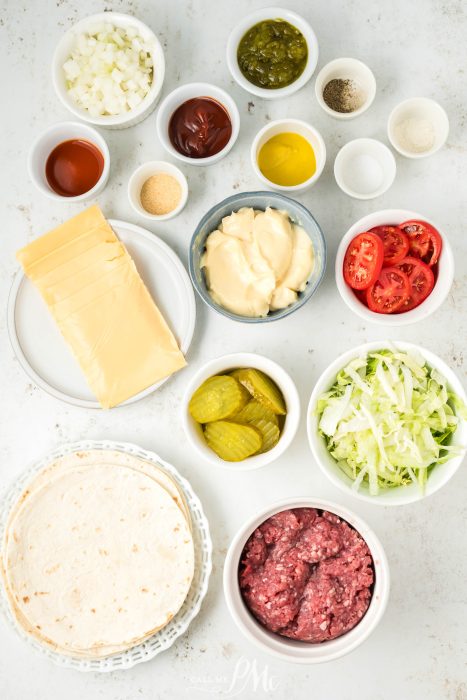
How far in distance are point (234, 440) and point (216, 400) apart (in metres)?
0.17

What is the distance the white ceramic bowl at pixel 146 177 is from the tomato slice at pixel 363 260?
717mm

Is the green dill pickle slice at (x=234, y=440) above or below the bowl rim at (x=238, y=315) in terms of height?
below

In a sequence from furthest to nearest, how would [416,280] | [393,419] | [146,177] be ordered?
[146,177]
[416,280]
[393,419]

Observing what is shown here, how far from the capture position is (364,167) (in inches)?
109

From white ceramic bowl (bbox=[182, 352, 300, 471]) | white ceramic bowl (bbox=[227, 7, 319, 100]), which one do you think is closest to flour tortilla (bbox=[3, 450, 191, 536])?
white ceramic bowl (bbox=[182, 352, 300, 471])

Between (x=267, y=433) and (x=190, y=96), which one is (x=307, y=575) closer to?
(x=267, y=433)

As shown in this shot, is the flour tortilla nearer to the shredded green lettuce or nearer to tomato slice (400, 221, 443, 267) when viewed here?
the shredded green lettuce

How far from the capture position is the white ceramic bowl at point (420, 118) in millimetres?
2691

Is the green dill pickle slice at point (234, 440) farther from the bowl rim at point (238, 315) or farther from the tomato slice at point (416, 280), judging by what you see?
the tomato slice at point (416, 280)

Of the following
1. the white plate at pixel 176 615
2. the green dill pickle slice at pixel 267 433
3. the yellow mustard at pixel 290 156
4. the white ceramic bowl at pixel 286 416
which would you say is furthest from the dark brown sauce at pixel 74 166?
the green dill pickle slice at pixel 267 433

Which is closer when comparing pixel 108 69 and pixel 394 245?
pixel 394 245

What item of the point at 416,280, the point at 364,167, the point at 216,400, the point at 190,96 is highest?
the point at 190,96

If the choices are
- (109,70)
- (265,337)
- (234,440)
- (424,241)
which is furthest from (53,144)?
(424,241)

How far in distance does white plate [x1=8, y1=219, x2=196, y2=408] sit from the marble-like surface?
0.10 meters
